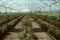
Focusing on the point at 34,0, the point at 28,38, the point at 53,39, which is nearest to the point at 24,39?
the point at 28,38

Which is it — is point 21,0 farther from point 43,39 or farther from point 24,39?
point 24,39

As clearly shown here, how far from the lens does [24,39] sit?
9.70m

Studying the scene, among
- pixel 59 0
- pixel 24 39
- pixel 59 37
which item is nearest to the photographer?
pixel 24 39

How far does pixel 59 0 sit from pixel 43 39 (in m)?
23.8

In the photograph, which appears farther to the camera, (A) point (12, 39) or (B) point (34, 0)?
(B) point (34, 0)

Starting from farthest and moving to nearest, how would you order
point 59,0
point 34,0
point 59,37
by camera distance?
point 34,0
point 59,0
point 59,37

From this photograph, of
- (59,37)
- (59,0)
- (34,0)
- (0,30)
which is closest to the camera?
(59,37)

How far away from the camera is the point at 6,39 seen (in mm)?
13875

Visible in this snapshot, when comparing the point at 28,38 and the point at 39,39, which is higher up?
the point at 28,38

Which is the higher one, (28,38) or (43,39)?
(28,38)

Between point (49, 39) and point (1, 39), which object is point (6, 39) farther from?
point (49, 39)

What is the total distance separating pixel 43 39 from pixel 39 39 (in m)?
0.33

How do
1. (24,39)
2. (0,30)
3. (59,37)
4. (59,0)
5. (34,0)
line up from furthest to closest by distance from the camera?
(34,0)
(59,0)
(0,30)
(59,37)
(24,39)

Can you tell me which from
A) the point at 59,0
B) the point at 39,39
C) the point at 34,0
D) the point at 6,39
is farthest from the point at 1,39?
the point at 34,0
